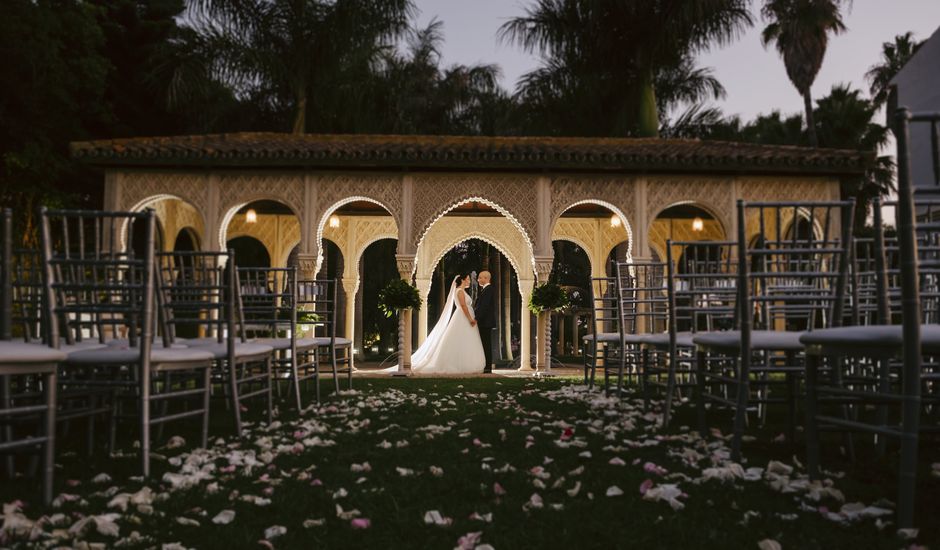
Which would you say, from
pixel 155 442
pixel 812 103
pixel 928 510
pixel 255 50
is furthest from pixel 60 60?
pixel 812 103

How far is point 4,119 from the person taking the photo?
43.5 feet

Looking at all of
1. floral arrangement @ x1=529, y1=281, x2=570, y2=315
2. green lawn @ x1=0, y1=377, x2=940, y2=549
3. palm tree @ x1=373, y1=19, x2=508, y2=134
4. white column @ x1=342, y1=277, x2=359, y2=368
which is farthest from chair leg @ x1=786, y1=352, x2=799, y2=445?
palm tree @ x1=373, y1=19, x2=508, y2=134

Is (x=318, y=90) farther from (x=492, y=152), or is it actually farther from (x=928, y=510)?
(x=928, y=510)

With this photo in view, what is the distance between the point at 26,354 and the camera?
7.83 ft

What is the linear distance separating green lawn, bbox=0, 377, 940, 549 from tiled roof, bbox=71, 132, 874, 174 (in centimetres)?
693

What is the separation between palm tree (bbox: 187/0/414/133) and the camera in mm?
14250

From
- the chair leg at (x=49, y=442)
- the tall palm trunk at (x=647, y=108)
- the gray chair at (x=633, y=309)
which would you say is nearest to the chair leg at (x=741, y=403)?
the gray chair at (x=633, y=309)

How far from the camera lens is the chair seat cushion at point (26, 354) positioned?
2.35 metres

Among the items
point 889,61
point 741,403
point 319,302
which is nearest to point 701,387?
point 741,403

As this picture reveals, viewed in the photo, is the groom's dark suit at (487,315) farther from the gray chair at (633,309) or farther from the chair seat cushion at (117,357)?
the chair seat cushion at (117,357)

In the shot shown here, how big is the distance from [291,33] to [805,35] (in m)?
14.9

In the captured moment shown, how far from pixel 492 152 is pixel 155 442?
771 cm

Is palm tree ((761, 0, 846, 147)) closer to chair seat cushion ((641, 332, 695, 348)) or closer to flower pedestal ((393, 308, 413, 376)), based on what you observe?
flower pedestal ((393, 308, 413, 376))

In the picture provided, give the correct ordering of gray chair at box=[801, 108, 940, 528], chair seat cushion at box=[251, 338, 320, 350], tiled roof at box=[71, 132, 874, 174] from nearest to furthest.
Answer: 1. gray chair at box=[801, 108, 940, 528]
2. chair seat cushion at box=[251, 338, 320, 350]
3. tiled roof at box=[71, 132, 874, 174]
